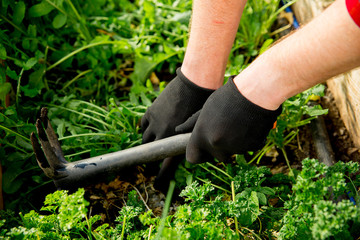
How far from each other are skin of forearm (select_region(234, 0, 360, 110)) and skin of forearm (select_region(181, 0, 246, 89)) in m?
0.29

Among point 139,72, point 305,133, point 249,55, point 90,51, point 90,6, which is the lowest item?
point 305,133

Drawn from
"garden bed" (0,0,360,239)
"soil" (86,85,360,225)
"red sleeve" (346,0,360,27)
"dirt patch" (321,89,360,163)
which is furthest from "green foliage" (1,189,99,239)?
"dirt patch" (321,89,360,163)

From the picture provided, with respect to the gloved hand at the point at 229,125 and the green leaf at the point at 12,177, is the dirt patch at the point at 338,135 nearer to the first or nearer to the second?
the gloved hand at the point at 229,125

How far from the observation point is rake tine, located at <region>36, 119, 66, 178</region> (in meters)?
1.51


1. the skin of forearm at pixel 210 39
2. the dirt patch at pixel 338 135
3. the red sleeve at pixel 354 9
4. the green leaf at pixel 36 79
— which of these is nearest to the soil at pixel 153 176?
the dirt patch at pixel 338 135

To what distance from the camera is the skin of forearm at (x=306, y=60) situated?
1062 mm

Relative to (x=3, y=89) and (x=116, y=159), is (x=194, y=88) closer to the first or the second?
(x=116, y=159)

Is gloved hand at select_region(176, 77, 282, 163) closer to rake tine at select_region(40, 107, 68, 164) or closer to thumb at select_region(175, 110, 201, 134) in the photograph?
thumb at select_region(175, 110, 201, 134)

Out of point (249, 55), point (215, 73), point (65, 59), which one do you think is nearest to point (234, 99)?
point (215, 73)

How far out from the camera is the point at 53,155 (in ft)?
5.18

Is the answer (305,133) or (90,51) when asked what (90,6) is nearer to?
(90,51)

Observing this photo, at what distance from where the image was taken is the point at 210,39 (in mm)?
1642

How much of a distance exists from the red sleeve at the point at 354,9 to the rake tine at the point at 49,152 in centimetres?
130

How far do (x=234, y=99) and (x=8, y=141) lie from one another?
124 centimetres
